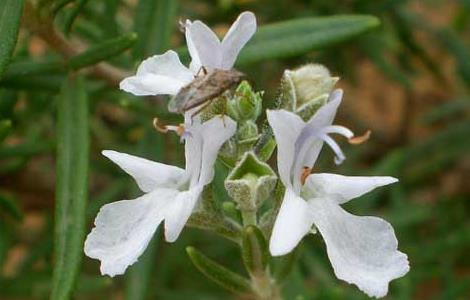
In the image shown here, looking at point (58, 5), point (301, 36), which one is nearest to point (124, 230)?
point (58, 5)

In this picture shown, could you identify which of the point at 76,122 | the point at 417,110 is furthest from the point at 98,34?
the point at 417,110

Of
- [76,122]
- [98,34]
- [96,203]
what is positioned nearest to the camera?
[76,122]

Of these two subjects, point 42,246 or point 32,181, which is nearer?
point 42,246

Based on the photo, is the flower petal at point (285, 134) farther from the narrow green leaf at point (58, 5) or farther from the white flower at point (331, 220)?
the narrow green leaf at point (58, 5)

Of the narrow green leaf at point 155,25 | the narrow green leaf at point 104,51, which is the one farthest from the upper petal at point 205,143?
the narrow green leaf at point 155,25

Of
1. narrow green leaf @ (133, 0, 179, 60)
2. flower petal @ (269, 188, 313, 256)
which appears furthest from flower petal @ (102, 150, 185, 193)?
narrow green leaf @ (133, 0, 179, 60)

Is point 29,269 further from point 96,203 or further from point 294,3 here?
point 294,3
